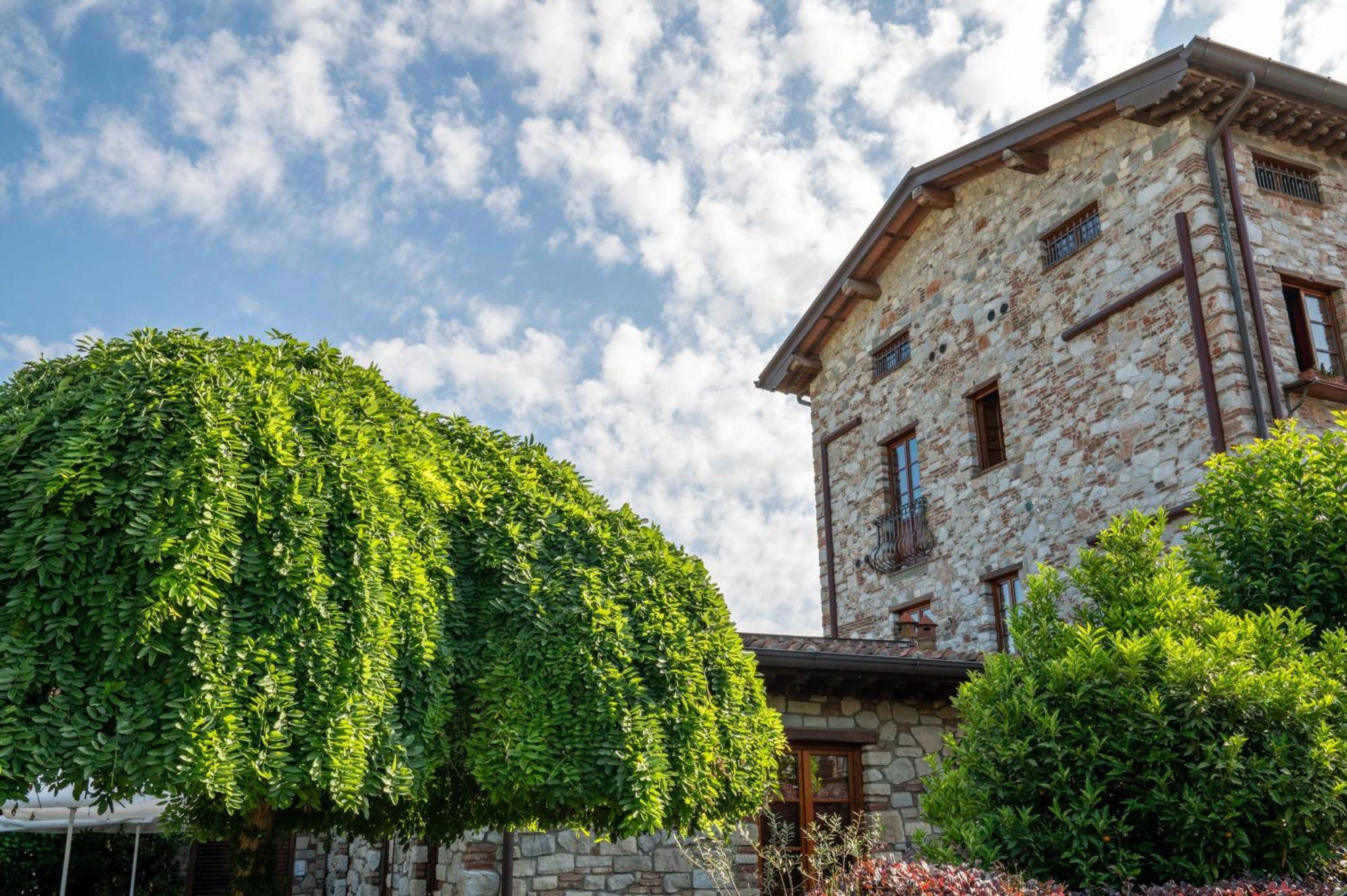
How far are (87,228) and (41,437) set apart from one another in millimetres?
2951

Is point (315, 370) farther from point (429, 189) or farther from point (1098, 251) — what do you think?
point (1098, 251)

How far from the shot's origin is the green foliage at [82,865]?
47.1 ft

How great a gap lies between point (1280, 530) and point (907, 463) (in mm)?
8639

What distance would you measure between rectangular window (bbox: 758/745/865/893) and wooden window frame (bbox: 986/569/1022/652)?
4.03m

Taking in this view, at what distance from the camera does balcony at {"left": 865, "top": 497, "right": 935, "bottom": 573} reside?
51.4 feet

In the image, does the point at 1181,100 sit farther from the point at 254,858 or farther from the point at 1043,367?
the point at 254,858

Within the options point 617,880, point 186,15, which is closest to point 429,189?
point 186,15

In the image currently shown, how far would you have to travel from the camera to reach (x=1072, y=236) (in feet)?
45.0

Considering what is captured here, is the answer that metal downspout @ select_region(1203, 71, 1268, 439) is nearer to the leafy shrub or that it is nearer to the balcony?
the balcony

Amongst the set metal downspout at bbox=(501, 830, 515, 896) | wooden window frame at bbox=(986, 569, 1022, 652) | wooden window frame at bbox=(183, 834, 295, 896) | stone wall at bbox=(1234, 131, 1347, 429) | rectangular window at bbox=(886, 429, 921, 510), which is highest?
stone wall at bbox=(1234, 131, 1347, 429)

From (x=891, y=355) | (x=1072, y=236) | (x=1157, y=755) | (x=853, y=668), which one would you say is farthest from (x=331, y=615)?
(x=891, y=355)

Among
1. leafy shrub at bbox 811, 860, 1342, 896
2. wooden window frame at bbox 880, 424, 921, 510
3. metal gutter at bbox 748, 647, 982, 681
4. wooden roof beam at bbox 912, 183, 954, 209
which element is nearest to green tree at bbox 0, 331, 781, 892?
leafy shrub at bbox 811, 860, 1342, 896

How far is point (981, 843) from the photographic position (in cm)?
628

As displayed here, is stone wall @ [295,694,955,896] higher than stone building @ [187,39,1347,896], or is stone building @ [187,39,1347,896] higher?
stone building @ [187,39,1347,896]
